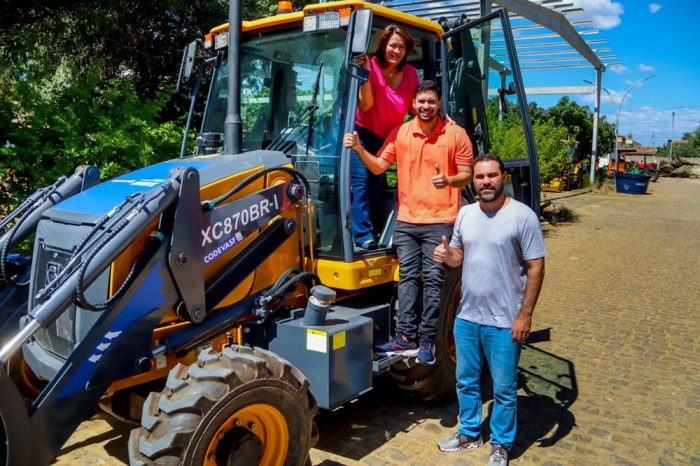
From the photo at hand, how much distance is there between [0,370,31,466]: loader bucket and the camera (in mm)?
2523

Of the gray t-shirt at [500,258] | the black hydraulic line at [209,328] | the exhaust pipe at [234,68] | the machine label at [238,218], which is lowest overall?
the black hydraulic line at [209,328]

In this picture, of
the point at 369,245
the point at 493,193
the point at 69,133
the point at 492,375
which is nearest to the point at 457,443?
the point at 492,375

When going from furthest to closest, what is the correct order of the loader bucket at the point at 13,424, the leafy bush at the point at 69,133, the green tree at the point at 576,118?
the green tree at the point at 576,118
the leafy bush at the point at 69,133
the loader bucket at the point at 13,424

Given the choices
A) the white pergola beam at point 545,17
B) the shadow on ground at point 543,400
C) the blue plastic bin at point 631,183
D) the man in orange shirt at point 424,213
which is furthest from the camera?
the blue plastic bin at point 631,183

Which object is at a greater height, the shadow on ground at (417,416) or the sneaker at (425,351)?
the sneaker at (425,351)

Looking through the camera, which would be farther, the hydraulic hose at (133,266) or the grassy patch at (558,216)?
the grassy patch at (558,216)

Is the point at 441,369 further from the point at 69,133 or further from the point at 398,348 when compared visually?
the point at 69,133

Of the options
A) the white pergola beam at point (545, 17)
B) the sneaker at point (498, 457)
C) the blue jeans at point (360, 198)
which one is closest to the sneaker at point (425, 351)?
the sneaker at point (498, 457)

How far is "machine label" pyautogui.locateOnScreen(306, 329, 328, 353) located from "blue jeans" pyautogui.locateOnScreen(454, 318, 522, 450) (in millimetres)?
978

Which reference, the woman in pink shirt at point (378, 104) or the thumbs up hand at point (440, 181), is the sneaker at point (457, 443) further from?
the thumbs up hand at point (440, 181)

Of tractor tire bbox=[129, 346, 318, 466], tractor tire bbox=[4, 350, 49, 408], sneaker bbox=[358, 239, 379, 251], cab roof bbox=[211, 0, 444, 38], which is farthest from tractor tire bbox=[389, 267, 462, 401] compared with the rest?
tractor tire bbox=[4, 350, 49, 408]

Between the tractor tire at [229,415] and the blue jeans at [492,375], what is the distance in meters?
1.13

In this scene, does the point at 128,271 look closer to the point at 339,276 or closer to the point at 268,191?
the point at 268,191

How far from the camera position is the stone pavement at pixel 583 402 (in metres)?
3.98
